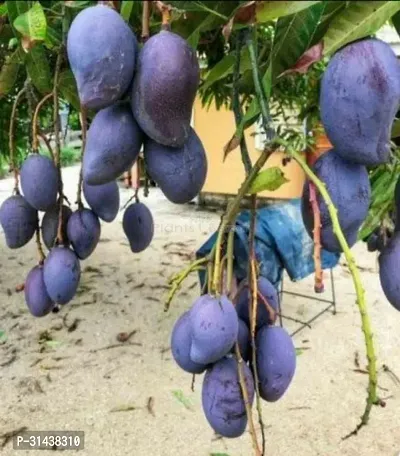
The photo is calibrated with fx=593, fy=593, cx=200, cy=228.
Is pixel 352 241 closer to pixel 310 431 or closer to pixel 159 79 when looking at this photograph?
pixel 159 79

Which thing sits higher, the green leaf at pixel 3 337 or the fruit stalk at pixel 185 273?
the fruit stalk at pixel 185 273

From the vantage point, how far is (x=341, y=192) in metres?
0.37

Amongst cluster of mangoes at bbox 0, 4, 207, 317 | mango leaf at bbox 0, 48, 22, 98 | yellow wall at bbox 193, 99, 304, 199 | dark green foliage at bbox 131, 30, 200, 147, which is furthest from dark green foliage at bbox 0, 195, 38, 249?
yellow wall at bbox 193, 99, 304, 199

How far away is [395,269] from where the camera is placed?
0.40 metres

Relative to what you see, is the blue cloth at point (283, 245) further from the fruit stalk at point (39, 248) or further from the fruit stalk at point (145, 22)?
the fruit stalk at point (145, 22)

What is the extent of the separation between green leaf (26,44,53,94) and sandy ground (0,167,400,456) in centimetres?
141

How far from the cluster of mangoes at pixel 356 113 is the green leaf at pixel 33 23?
20cm

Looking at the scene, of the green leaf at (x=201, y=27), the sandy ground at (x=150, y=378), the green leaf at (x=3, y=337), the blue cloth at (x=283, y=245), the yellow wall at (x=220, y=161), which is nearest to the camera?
the green leaf at (x=201, y=27)

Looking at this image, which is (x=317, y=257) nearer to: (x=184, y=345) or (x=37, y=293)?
(x=184, y=345)

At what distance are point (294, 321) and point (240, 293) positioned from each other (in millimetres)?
2374

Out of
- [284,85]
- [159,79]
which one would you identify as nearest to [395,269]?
[159,79]

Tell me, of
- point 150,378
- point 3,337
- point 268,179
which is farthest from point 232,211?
point 3,337

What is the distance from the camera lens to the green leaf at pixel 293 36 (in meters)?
0.38

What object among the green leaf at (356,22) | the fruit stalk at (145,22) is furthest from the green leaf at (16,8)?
the green leaf at (356,22)
